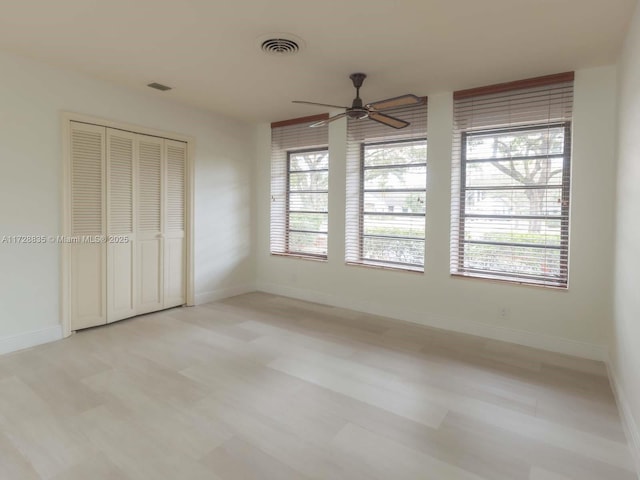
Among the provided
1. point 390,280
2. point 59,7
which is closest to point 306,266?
point 390,280

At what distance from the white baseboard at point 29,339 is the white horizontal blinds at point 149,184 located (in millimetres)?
1365

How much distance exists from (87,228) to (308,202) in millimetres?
2788

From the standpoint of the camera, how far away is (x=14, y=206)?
3.27 meters

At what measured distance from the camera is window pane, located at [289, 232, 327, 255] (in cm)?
521

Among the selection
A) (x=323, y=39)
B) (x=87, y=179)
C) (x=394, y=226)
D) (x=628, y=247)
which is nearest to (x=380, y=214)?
(x=394, y=226)

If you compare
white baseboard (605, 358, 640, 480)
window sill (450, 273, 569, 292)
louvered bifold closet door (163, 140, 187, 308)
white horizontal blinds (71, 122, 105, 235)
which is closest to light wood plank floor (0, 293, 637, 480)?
white baseboard (605, 358, 640, 480)

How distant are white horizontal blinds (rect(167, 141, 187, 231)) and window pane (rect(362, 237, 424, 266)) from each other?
8.12 ft

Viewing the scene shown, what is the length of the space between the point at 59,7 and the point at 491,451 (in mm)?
3913

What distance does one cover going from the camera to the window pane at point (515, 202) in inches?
139

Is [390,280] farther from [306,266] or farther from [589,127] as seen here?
[589,127]

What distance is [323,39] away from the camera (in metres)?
2.83

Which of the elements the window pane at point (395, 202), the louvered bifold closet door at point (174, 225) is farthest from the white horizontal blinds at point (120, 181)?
the window pane at point (395, 202)

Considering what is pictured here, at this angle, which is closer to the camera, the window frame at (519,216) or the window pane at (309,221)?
the window frame at (519,216)

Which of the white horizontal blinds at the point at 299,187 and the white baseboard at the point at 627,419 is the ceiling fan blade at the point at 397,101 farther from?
the white baseboard at the point at 627,419
